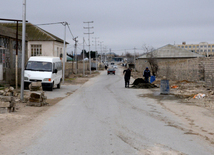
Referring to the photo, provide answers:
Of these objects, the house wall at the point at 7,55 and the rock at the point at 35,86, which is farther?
the house wall at the point at 7,55

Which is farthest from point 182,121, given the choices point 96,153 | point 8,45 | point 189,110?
point 8,45

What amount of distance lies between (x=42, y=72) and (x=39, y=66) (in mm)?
854

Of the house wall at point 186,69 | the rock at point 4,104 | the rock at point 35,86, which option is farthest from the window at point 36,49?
the rock at point 4,104

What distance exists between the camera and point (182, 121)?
30.4 feet

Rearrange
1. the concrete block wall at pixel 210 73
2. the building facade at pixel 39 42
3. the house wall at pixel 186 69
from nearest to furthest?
A: the concrete block wall at pixel 210 73 → the house wall at pixel 186 69 → the building facade at pixel 39 42

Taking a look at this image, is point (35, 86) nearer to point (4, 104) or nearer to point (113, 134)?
point (4, 104)

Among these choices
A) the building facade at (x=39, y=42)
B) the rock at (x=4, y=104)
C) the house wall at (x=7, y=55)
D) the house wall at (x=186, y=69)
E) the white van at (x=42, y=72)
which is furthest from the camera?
the building facade at (x=39, y=42)

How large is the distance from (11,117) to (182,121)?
5.75 meters

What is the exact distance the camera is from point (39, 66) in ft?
68.2

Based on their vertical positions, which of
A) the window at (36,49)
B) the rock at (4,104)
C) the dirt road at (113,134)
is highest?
the window at (36,49)

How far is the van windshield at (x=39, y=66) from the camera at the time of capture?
20578mm

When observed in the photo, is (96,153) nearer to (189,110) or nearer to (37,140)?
(37,140)

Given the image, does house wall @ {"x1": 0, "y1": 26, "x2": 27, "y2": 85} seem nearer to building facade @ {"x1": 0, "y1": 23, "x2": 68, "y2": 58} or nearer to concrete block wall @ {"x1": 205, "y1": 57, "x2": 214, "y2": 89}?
concrete block wall @ {"x1": 205, "y1": 57, "x2": 214, "y2": 89}

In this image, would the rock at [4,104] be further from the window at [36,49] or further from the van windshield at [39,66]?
the window at [36,49]
